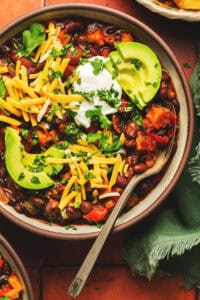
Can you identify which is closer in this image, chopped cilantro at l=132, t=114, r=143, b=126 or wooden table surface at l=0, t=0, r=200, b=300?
chopped cilantro at l=132, t=114, r=143, b=126

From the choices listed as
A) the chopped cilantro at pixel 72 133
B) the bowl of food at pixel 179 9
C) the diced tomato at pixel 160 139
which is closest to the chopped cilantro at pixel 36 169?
the chopped cilantro at pixel 72 133

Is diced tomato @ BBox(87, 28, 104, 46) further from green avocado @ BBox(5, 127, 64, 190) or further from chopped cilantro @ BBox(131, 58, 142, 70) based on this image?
green avocado @ BBox(5, 127, 64, 190)

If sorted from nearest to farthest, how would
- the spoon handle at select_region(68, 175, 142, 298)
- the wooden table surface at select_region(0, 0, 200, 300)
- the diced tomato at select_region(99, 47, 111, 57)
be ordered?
the spoon handle at select_region(68, 175, 142, 298) → the diced tomato at select_region(99, 47, 111, 57) → the wooden table surface at select_region(0, 0, 200, 300)

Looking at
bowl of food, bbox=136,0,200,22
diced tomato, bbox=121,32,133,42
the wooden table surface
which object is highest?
bowl of food, bbox=136,0,200,22

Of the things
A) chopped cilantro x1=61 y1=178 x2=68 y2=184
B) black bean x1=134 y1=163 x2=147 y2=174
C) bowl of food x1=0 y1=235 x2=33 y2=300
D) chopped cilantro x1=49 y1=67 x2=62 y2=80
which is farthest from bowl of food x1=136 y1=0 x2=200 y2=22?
bowl of food x1=0 y1=235 x2=33 y2=300

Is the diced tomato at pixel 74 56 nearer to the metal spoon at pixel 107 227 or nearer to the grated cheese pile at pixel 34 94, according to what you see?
the grated cheese pile at pixel 34 94
